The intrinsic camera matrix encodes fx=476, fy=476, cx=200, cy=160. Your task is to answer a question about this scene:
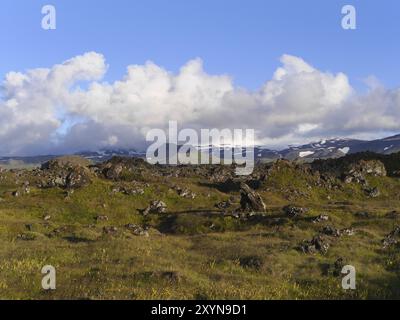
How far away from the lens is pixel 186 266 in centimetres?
3253

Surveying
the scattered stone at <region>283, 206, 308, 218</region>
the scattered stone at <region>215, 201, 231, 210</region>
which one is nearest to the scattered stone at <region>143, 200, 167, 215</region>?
the scattered stone at <region>215, 201, 231, 210</region>

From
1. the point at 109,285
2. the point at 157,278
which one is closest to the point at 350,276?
the point at 157,278

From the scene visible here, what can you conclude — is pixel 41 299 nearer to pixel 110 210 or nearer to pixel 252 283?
pixel 252 283

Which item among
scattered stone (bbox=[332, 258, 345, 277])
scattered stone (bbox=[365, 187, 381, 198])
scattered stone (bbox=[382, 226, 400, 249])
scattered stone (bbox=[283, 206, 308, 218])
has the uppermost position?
scattered stone (bbox=[365, 187, 381, 198])

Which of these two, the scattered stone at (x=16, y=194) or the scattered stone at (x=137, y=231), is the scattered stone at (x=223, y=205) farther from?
the scattered stone at (x=16, y=194)

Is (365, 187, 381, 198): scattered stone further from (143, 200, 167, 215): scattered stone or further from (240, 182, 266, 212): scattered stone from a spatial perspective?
(143, 200, 167, 215): scattered stone

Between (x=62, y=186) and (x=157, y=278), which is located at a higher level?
(x=62, y=186)

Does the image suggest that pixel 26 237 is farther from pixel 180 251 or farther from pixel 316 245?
pixel 316 245

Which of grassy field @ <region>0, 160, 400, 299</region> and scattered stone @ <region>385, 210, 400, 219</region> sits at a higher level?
scattered stone @ <region>385, 210, 400, 219</region>

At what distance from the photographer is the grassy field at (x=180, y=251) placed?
26828 millimetres

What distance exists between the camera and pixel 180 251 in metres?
38.8

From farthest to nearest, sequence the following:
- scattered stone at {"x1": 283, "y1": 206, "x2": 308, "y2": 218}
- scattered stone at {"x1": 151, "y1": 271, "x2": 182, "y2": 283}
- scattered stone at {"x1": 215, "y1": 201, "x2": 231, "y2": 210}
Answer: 1. scattered stone at {"x1": 215, "y1": 201, "x2": 231, "y2": 210}
2. scattered stone at {"x1": 283, "y1": 206, "x2": 308, "y2": 218}
3. scattered stone at {"x1": 151, "y1": 271, "x2": 182, "y2": 283}

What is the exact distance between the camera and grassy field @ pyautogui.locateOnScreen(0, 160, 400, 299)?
26.8 meters
